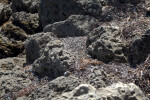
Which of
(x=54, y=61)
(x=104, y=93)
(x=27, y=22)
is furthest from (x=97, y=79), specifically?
(x=27, y=22)

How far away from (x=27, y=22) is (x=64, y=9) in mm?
2009

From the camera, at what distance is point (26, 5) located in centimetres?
1192

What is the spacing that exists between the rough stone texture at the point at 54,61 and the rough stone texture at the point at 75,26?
141 cm

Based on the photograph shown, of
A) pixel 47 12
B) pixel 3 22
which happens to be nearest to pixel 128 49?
pixel 47 12

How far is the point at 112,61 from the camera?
6.39m

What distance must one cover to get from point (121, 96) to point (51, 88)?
1.29 m

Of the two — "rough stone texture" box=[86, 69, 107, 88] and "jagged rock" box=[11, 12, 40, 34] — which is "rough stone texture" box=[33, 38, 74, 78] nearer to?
"rough stone texture" box=[86, 69, 107, 88]

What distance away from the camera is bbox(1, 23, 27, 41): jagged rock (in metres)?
10.1

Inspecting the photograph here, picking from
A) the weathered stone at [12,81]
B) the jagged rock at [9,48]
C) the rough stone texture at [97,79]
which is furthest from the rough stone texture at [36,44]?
the rough stone texture at [97,79]

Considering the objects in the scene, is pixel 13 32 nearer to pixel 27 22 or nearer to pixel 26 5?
pixel 27 22

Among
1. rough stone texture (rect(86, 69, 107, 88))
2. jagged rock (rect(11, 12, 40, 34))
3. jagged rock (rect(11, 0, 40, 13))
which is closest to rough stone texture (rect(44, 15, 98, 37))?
jagged rock (rect(11, 12, 40, 34))

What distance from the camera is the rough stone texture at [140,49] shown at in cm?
618

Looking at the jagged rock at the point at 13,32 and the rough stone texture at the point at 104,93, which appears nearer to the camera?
the rough stone texture at the point at 104,93

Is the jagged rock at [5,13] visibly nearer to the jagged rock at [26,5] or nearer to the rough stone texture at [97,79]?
the jagged rock at [26,5]
